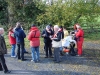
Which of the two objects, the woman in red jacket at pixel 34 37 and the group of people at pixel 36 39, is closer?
the woman in red jacket at pixel 34 37

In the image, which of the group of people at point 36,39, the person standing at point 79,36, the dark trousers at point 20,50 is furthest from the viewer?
the person standing at point 79,36

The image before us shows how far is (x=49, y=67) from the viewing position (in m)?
10.3

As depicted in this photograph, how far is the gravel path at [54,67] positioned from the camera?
9.57 metres

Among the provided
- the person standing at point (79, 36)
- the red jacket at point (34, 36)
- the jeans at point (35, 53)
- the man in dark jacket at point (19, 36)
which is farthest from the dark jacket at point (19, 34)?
the person standing at point (79, 36)

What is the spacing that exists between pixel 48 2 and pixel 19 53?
9.61 m

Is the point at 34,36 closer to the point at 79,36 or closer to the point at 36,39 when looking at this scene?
the point at 36,39

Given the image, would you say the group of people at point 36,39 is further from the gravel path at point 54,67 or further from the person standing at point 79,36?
the person standing at point 79,36

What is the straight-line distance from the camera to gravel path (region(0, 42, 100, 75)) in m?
9.57

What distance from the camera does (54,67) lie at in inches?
405

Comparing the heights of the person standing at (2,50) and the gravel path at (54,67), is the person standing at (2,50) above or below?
above

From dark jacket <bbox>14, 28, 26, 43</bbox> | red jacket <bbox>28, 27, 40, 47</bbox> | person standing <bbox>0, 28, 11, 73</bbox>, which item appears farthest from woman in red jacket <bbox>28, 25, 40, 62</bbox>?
person standing <bbox>0, 28, 11, 73</bbox>

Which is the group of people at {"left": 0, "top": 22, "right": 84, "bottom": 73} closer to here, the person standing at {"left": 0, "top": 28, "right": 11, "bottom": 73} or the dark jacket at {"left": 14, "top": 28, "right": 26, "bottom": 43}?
the dark jacket at {"left": 14, "top": 28, "right": 26, "bottom": 43}

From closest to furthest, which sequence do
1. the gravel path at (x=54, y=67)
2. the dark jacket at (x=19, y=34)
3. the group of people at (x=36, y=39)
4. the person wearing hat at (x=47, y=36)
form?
the gravel path at (x=54, y=67)
the group of people at (x=36, y=39)
the dark jacket at (x=19, y=34)
the person wearing hat at (x=47, y=36)

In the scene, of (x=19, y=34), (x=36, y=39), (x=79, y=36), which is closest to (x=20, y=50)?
(x=19, y=34)
